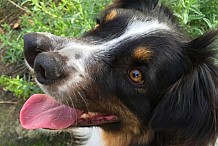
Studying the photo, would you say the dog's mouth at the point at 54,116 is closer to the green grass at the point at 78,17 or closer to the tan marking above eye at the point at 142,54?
the tan marking above eye at the point at 142,54

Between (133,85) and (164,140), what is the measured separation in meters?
0.49

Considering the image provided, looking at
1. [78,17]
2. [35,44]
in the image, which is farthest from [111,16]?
[78,17]

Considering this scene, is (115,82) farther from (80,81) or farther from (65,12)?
(65,12)

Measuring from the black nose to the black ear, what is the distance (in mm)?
947

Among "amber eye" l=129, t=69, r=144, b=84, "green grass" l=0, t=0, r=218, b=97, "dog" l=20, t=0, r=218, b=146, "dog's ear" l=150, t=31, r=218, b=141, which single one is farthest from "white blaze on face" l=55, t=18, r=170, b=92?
"green grass" l=0, t=0, r=218, b=97

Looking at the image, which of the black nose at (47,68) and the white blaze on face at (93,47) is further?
the white blaze on face at (93,47)

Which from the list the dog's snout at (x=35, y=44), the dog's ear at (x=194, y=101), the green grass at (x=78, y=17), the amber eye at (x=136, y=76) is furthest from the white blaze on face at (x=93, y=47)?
the green grass at (x=78, y=17)

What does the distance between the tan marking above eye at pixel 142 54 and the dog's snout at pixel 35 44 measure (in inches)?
22.1

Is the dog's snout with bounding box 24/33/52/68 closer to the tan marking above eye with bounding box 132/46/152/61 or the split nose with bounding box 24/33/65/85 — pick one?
the split nose with bounding box 24/33/65/85

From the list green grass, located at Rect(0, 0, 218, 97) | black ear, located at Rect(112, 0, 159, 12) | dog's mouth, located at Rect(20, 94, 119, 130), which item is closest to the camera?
dog's mouth, located at Rect(20, 94, 119, 130)

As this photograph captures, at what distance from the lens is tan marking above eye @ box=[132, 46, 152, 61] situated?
3.16 m

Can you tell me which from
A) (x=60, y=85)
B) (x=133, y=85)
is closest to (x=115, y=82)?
(x=133, y=85)

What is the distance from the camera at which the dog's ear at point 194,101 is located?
10.2ft

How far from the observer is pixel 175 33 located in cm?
344
